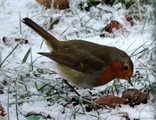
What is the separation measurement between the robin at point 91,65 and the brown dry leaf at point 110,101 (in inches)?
7.4

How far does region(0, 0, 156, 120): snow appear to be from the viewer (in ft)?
9.42

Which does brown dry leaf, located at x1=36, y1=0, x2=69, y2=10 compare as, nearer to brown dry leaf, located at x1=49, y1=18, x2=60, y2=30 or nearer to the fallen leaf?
brown dry leaf, located at x1=49, y1=18, x2=60, y2=30

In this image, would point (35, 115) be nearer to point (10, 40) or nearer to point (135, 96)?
point (135, 96)

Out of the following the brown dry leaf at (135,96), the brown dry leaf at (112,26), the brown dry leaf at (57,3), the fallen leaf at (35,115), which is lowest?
the fallen leaf at (35,115)

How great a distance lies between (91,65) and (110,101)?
32 cm

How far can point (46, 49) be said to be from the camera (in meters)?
3.68

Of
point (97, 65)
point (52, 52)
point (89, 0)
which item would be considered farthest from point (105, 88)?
point (89, 0)

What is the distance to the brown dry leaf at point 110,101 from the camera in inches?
116

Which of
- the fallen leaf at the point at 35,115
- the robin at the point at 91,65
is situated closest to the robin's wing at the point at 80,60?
the robin at the point at 91,65

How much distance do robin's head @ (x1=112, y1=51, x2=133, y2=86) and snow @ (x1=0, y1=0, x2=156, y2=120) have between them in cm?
14

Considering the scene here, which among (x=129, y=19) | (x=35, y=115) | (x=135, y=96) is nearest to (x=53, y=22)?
(x=129, y=19)

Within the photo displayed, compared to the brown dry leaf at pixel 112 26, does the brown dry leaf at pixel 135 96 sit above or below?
below

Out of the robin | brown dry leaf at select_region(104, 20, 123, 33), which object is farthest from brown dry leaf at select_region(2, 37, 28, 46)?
brown dry leaf at select_region(104, 20, 123, 33)

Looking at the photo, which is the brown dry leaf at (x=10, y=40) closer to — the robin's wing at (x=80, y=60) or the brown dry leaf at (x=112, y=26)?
the robin's wing at (x=80, y=60)
